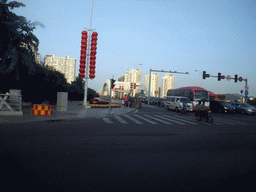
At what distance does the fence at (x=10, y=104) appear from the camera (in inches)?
564

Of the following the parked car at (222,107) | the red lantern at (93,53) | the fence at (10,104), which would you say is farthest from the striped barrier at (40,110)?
the parked car at (222,107)

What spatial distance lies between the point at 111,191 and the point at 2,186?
69.4 inches

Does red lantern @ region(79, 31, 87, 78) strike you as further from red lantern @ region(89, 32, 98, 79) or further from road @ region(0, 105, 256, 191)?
road @ region(0, 105, 256, 191)

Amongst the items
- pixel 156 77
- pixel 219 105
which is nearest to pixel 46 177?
pixel 219 105

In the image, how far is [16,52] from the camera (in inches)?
604

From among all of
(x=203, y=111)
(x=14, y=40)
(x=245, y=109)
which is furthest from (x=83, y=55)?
(x=245, y=109)

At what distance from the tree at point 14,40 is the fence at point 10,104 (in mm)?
1839

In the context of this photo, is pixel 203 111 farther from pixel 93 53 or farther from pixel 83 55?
pixel 83 55

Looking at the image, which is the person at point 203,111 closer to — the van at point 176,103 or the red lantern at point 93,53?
the van at point 176,103

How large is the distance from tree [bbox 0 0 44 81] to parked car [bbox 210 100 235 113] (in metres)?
23.8

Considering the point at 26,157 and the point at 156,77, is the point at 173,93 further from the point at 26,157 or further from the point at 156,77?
the point at 156,77

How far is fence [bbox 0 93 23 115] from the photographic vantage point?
14328 millimetres

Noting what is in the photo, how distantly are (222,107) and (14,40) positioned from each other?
2532 cm

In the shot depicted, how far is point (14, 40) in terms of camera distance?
623 inches
